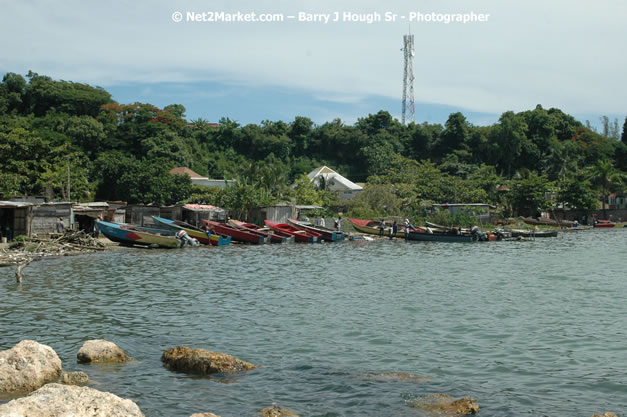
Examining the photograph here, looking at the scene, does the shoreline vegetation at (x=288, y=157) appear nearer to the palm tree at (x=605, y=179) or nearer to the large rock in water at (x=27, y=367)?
the palm tree at (x=605, y=179)

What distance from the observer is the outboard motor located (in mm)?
33728

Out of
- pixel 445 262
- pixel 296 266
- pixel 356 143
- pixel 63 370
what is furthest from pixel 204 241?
pixel 356 143

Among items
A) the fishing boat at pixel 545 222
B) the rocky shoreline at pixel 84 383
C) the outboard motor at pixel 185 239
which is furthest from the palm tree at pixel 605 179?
the rocky shoreline at pixel 84 383

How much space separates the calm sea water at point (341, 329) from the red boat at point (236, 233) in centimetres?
1047

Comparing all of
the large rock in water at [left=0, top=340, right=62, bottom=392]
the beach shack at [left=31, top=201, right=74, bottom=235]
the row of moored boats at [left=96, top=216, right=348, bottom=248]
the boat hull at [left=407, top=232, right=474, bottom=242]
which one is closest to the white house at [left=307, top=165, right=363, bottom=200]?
the row of moored boats at [left=96, top=216, right=348, bottom=248]

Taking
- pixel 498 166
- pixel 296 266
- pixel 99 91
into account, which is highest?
pixel 99 91

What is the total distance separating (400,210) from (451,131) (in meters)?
28.8

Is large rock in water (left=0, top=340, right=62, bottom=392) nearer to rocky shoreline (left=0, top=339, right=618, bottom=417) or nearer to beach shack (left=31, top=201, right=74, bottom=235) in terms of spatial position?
rocky shoreline (left=0, top=339, right=618, bottom=417)

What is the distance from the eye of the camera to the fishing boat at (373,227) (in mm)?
43750

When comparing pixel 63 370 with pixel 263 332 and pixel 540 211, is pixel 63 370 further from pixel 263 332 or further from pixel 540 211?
pixel 540 211

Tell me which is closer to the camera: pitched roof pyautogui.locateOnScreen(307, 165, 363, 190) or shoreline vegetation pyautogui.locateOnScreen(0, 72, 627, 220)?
shoreline vegetation pyautogui.locateOnScreen(0, 72, 627, 220)

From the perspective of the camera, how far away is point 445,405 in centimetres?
815

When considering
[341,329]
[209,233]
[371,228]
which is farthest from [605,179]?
[341,329]

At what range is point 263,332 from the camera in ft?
42.7
